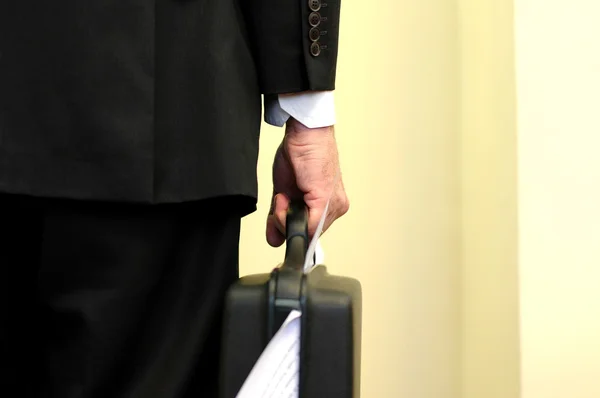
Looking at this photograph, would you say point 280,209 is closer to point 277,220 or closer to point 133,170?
point 277,220

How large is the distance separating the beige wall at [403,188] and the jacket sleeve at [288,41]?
2.07 ft

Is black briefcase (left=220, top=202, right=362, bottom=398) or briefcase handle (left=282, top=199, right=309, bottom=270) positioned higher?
briefcase handle (left=282, top=199, right=309, bottom=270)

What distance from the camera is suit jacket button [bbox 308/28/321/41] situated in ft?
1.98

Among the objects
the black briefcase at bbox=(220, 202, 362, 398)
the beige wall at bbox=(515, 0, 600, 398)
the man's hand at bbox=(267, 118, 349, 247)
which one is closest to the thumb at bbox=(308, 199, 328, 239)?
the man's hand at bbox=(267, 118, 349, 247)

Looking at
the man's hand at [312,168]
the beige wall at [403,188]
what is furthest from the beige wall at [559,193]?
the man's hand at [312,168]

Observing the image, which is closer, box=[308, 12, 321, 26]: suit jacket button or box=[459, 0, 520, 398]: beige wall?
box=[308, 12, 321, 26]: suit jacket button

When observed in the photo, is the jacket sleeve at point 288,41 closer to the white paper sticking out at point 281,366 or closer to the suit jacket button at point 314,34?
the suit jacket button at point 314,34

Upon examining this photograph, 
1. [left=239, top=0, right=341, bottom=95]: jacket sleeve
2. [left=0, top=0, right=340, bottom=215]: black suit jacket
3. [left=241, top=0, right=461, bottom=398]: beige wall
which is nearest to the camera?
[left=0, top=0, right=340, bottom=215]: black suit jacket

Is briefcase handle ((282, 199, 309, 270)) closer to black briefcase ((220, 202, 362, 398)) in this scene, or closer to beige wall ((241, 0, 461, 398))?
black briefcase ((220, 202, 362, 398))

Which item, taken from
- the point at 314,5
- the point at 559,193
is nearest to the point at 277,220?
the point at 314,5

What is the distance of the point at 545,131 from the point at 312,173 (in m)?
0.54

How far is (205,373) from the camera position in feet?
1.94

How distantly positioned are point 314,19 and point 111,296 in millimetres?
334

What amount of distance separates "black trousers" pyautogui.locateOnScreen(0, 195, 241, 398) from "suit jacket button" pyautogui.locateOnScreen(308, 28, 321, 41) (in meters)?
0.20
